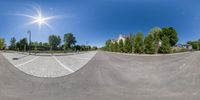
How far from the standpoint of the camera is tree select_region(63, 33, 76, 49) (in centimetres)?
706

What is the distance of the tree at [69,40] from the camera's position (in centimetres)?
706

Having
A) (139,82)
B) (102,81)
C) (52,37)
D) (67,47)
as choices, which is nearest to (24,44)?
(52,37)

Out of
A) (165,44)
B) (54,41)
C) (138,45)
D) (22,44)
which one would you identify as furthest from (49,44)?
(138,45)

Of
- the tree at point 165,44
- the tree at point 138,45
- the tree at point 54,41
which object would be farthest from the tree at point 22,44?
the tree at point 138,45

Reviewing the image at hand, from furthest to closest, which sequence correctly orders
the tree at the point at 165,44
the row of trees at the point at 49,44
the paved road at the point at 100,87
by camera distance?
1. the tree at the point at 165,44
2. the row of trees at the point at 49,44
3. the paved road at the point at 100,87

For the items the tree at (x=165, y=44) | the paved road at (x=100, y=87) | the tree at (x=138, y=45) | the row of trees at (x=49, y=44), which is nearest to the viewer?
the paved road at (x=100, y=87)

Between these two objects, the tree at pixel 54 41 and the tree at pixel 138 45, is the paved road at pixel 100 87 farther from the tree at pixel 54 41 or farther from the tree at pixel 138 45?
the tree at pixel 138 45

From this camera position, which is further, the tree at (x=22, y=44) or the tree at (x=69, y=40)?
the tree at (x=69, y=40)

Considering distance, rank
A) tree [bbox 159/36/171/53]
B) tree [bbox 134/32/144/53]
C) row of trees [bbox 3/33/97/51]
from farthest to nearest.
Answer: tree [bbox 134/32/144/53] < tree [bbox 159/36/171/53] < row of trees [bbox 3/33/97/51]

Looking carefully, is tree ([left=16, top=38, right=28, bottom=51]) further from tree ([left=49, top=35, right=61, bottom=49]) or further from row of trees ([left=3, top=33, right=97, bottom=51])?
tree ([left=49, top=35, right=61, bottom=49])

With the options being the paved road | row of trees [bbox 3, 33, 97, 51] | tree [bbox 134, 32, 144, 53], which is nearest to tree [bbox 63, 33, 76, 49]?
row of trees [bbox 3, 33, 97, 51]

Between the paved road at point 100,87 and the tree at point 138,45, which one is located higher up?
the tree at point 138,45

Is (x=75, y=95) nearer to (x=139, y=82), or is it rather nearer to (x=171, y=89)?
(x=139, y=82)

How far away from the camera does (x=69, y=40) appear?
7.09 metres
